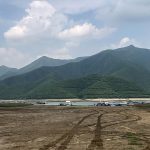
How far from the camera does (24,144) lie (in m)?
35.1

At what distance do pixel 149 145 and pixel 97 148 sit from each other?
454 cm

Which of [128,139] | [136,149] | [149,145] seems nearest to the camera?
[136,149]

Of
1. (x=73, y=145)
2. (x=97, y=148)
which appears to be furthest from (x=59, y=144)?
(x=97, y=148)

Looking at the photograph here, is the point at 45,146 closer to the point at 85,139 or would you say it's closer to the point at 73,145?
the point at 73,145

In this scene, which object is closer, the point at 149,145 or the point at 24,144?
the point at 149,145

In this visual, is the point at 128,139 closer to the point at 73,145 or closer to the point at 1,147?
the point at 73,145

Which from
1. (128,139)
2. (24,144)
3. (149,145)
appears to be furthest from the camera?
(128,139)

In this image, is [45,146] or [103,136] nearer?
[45,146]

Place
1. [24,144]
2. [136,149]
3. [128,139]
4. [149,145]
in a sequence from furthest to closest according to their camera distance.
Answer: [128,139]
[24,144]
[149,145]
[136,149]

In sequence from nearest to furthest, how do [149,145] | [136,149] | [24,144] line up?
1. [136,149]
2. [149,145]
3. [24,144]

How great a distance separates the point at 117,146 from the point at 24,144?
27.7 ft

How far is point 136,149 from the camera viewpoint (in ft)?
99.7

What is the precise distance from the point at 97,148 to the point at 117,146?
2165 mm

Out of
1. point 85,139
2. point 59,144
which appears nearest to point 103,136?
point 85,139
